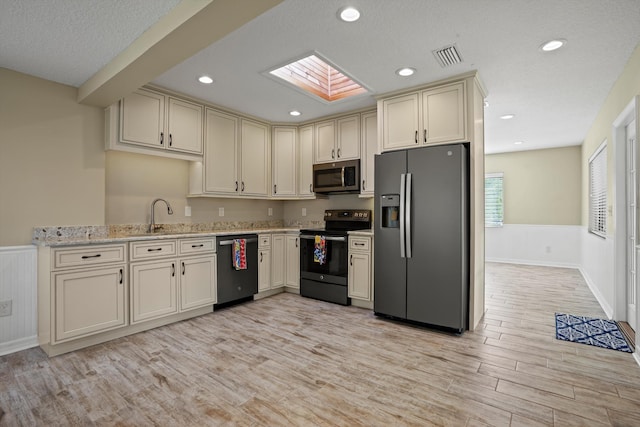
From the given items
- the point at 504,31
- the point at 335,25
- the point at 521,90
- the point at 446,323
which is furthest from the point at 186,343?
the point at 521,90

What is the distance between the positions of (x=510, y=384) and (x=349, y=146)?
3073mm

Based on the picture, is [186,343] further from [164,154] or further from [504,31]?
[504,31]

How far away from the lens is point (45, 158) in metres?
2.88

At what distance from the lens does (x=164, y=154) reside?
11.6 feet

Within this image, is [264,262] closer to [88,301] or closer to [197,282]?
[197,282]

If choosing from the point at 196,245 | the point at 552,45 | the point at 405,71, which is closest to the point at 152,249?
the point at 196,245

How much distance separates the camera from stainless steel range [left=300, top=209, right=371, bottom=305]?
3967 mm

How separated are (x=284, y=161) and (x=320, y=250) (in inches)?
60.4

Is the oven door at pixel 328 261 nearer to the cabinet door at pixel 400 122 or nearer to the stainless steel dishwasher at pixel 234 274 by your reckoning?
the stainless steel dishwasher at pixel 234 274

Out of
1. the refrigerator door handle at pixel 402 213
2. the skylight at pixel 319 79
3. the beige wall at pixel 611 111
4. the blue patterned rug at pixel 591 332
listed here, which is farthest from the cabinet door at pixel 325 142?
the blue patterned rug at pixel 591 332

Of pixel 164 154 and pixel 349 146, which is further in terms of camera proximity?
pixel 349 146

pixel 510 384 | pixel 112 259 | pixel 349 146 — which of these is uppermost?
pixel 349 146

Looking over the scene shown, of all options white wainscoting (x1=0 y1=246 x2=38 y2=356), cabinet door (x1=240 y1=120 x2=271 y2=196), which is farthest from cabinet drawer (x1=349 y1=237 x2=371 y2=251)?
white wainscoting (x1=0 y1=246 x2=38 y2=356)

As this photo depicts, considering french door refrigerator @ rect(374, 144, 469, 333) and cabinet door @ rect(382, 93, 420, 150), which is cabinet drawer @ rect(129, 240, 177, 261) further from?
cabinet door @ rect(382, 93, 420, 150)
